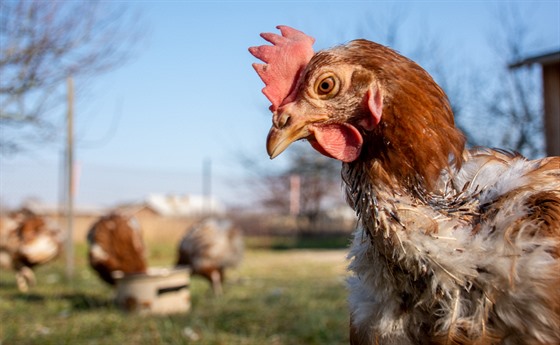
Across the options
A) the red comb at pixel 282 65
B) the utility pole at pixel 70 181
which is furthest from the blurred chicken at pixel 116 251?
the red comb at pixel 282 65

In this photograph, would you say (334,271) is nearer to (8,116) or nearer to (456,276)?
(8,116)

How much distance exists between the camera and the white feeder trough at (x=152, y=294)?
488cm

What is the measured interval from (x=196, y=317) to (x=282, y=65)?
331cm

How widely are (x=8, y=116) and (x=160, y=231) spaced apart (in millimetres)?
8722

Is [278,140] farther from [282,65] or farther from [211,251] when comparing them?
[211,251]

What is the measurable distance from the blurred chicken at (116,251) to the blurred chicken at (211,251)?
0.76m

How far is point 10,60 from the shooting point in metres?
4.97

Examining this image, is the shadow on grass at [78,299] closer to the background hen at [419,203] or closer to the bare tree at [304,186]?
the background hen at [419,203]

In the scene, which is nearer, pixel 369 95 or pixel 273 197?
pixel 369 95

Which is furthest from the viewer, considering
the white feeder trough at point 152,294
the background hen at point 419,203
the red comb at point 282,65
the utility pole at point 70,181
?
the utility pole at point 70,181

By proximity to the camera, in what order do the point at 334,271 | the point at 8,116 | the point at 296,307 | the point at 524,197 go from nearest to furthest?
the point at 524,197 → the point at 296,307 → the point at 8,116 → the point at 334,271

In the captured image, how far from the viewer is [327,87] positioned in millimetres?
1380

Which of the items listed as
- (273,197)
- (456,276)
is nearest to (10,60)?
(456,276)

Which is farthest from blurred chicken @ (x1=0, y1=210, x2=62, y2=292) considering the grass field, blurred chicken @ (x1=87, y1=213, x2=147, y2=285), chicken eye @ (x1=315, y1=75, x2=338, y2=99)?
chicken eye @ (x1=315, y1=75, x2=338, y2=99)
